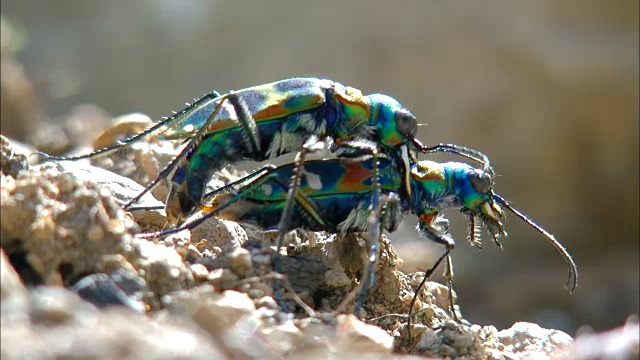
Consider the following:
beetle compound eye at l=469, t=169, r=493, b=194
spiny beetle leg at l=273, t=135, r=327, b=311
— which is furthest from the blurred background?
spiny beetle leg at l=273, t=135, r=327, b=311

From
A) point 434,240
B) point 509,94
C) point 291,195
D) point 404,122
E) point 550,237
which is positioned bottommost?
point 291,195

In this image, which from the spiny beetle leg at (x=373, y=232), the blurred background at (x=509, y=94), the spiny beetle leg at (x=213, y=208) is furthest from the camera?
the blurred background at (x=509, y=94)

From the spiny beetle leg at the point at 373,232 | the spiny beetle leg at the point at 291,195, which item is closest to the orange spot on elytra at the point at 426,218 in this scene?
the spiny beetle leg at the point at 373,232

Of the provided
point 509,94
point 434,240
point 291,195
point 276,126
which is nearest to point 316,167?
point 276,126

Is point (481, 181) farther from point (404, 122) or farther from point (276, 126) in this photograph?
point (276, 126)

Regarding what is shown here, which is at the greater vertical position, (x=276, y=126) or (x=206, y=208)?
(x=276, y=126)

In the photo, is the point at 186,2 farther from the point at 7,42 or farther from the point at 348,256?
the point at 348,256

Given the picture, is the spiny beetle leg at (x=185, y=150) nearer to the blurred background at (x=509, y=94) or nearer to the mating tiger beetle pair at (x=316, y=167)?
the mating tiger beetle pair at (x=316, y=167)

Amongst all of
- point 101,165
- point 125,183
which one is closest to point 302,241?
point 125,183
